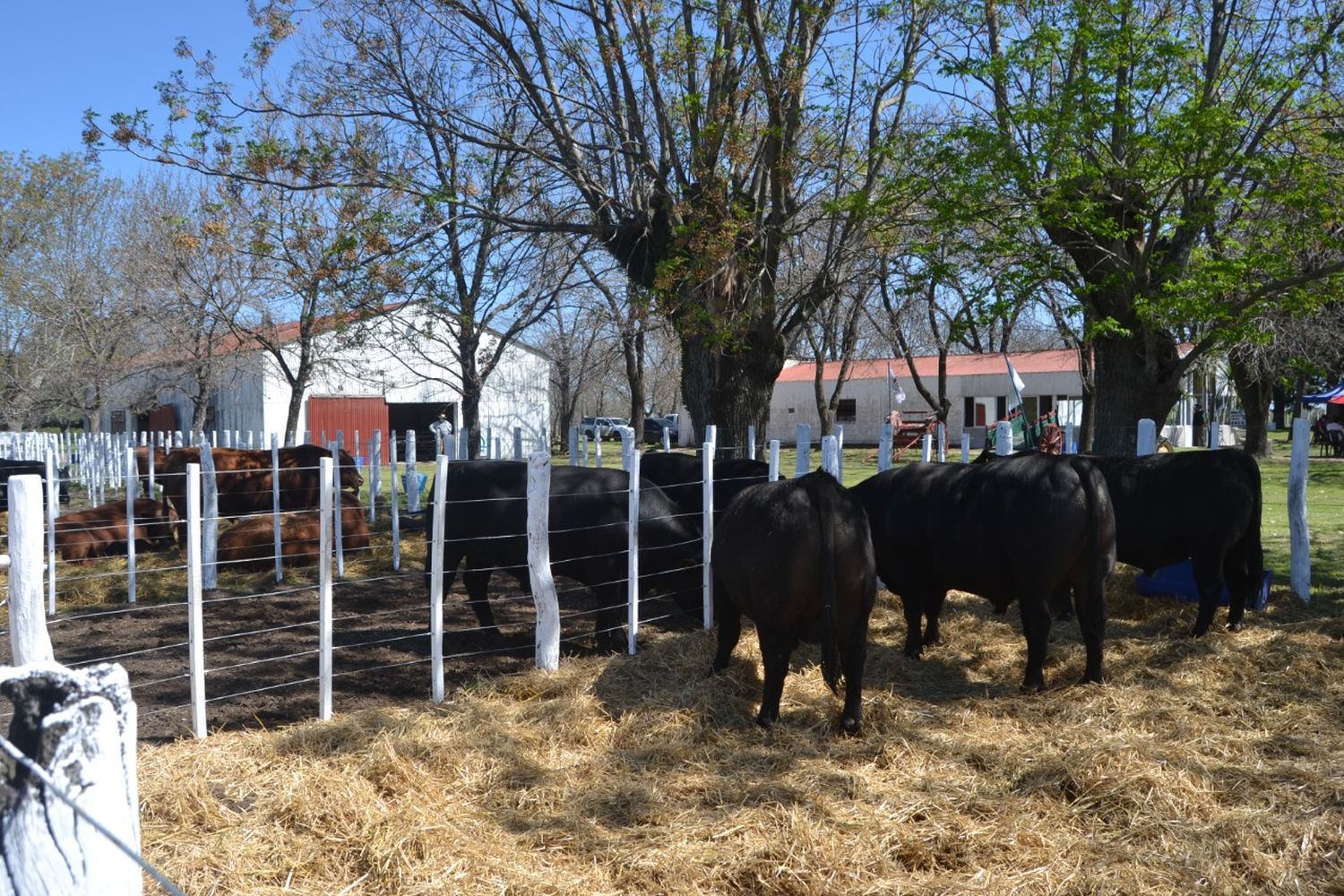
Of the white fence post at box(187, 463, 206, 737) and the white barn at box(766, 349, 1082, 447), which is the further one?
the white barn at box(766, 349, 1082, 447)

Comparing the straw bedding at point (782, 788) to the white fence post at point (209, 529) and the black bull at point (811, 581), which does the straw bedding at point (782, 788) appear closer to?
the black bull at point (811, 581)

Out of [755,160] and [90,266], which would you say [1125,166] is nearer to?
[755,160]

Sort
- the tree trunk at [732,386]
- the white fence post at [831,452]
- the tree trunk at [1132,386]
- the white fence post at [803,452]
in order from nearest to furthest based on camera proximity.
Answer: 1. the white fence post at [831,452]
2. the white fence post at [803,452]
3. the tree trunk at [1132,386]
4. the tree trunk at [732,386]

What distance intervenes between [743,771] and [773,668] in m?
0.83

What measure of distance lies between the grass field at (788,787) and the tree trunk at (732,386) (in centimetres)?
629

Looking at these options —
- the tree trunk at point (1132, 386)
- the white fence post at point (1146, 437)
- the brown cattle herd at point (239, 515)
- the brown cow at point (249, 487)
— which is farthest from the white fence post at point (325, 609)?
the tree trunk at point (1132, 386)

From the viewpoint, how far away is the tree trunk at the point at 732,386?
510 inches

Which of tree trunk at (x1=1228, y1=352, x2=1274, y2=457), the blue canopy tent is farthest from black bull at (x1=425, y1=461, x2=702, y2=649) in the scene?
the blue canopy tent

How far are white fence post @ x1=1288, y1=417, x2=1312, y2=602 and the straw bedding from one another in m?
2.14

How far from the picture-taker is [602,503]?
26.7ft

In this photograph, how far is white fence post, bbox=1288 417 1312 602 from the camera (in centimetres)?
884

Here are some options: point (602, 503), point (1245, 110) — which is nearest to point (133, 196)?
point (602, 503)

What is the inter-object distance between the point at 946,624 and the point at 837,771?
335cm

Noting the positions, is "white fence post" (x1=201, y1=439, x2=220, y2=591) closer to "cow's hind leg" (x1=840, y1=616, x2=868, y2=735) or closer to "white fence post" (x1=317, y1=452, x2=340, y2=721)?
"white fence post" (x1=317, y1=452, x2=340, y2=721)
